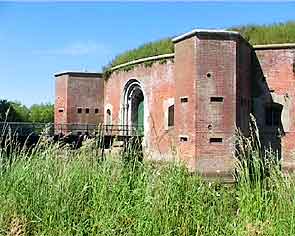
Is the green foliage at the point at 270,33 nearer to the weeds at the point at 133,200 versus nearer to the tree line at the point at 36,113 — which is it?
the weeds at the point at 133,200

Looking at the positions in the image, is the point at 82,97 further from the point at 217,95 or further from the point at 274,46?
the point at 217,95

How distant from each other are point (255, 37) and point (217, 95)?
4.23 metres

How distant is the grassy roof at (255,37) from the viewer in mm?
19031

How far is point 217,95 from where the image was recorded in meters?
16.5

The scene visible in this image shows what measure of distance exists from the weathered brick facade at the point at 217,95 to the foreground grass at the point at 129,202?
29.4ft

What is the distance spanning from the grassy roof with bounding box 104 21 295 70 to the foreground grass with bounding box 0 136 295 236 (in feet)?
48.7

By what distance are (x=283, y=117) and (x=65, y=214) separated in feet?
48.5

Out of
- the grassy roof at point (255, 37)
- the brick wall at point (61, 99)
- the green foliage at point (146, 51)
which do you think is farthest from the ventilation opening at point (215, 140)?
the brick wall at point (61, 99)

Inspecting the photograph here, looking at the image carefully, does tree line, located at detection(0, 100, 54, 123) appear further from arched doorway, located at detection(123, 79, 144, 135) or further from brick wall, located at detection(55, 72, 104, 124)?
arched doorway, located at detection(123, 79, 144, 135)

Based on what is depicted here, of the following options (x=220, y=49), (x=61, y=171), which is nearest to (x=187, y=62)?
(x=220, y=49)

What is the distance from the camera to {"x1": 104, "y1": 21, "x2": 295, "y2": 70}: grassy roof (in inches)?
749

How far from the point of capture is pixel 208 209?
4504mm

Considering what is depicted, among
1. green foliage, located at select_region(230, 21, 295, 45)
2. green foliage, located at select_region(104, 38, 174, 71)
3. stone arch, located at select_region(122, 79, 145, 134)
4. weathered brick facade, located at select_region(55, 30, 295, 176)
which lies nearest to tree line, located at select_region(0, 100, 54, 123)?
green foliage, located at select_region(104, 38, 174, 71)

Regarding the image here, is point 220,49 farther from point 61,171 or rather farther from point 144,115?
point 61,171
